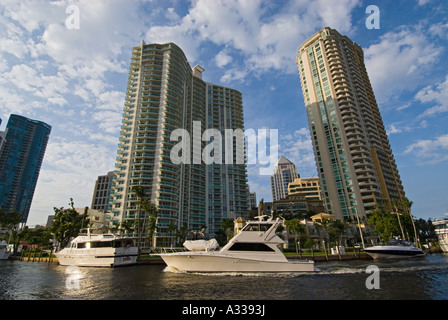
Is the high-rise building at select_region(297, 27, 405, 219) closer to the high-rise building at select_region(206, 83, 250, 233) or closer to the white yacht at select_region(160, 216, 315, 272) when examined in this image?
the high-rise building at select_region(206, 83, 250, 233)

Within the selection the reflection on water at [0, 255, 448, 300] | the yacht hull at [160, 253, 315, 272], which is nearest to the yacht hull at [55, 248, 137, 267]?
the reflection on water at [0, 255, 448, 300]

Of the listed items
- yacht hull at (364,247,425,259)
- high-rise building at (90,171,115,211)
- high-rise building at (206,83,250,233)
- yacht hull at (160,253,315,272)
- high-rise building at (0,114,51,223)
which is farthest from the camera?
high-rise building at (0,114,51,223)

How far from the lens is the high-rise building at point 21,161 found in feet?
547

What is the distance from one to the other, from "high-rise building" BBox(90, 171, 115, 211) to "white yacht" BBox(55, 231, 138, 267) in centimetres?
10332

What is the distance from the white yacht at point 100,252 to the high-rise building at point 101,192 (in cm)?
10332

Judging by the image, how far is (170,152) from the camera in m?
75.4

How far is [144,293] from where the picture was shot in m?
16.6

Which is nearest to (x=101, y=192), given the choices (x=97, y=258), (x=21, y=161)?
(x=21, y=161)

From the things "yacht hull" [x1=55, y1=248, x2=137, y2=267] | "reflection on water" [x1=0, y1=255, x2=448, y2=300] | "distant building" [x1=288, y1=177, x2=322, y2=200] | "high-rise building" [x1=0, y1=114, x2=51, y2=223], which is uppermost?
"high-rise building" [x1=0, y1=114, x2=51, y2=223]

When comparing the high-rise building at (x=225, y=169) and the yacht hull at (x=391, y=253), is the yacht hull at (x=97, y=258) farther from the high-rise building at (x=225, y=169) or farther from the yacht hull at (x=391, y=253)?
the high-rise building at (x=225, y=169)

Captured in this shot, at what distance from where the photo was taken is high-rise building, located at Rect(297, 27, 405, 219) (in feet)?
268
